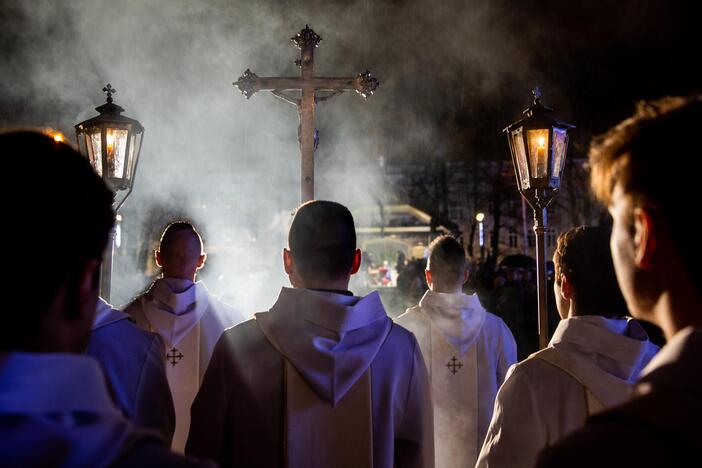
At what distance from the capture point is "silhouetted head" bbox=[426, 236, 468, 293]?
4.74 metres

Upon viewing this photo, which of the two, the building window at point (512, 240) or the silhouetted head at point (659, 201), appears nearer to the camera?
the silhouetted head at point (659, 201)

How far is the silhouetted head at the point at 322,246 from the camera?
2.70 m

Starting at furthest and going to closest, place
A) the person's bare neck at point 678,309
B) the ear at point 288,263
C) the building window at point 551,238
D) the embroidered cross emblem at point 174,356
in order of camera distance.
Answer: the building window at point 551,238 < the embroidered cross emblem at point 174,356 < the ear at point 288,263 < the person's bare neck at point 678,309

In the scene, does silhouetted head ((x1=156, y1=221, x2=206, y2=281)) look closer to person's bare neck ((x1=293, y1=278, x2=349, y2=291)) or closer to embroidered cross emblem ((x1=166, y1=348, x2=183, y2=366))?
embroidered cross emblem ((x1=166, y1=348, x2=183, y2=366))

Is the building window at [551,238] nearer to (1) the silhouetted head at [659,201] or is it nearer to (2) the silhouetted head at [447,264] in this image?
(2) the silhouetted head at [447,264]

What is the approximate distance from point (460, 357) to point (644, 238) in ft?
12.2

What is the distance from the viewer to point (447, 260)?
475cm

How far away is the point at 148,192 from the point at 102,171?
Answer: 31893mm

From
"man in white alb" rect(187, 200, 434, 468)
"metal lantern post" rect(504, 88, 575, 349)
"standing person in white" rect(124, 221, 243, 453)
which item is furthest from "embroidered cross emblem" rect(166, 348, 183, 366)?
"metal lantern post" rect(504, 88, 575, 349)

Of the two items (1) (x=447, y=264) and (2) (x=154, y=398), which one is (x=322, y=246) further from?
(1) (x=447, y=264)

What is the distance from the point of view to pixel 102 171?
6.00 metres

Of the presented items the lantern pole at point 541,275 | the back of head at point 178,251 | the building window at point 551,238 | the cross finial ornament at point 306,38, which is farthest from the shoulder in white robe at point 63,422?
the building window at point 551,238

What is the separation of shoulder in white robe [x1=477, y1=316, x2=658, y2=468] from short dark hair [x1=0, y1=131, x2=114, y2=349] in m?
1.93

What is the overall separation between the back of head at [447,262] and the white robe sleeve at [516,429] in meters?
2.13
